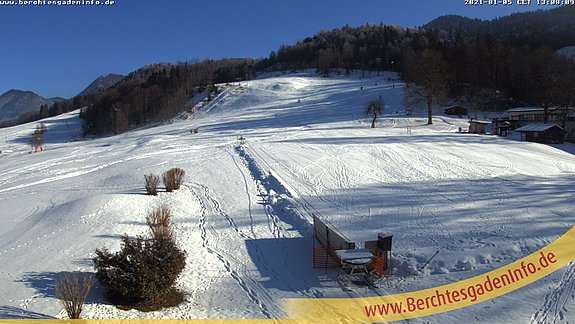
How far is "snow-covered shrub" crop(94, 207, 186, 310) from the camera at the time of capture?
8.82 m

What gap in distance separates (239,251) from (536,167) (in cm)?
2173

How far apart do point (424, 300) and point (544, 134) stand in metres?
42.1

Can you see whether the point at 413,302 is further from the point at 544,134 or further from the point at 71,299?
the point at 544,134

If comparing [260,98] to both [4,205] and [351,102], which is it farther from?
[4,205]

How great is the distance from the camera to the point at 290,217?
15.6 metres

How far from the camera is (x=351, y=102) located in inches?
3285

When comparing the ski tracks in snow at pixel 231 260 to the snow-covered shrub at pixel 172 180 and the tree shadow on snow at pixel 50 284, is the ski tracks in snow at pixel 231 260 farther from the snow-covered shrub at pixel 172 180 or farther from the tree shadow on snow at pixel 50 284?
the tree shadow on snow at pixel 50 284

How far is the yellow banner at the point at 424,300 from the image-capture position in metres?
8.38

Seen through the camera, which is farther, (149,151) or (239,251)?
(149,151)

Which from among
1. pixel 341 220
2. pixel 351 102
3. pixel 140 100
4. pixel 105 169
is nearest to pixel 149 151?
pixel 105 169

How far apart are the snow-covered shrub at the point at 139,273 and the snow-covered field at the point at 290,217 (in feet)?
1.46

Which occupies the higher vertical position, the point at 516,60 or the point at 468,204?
the point at 516,60

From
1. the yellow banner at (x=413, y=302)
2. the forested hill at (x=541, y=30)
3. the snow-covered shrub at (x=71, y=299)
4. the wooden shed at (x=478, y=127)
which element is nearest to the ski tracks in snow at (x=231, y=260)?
the yellow banner at (x=413, y=302)

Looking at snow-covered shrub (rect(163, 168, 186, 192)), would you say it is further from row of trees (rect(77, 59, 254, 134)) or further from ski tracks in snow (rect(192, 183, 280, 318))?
row of trees (rect(77, 59, 254, 134))
